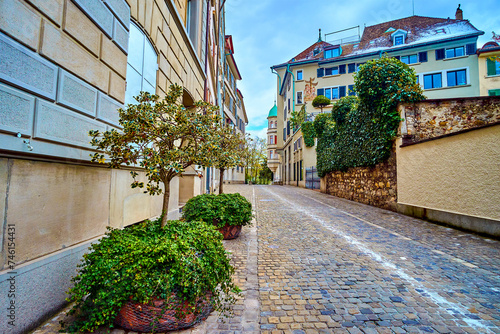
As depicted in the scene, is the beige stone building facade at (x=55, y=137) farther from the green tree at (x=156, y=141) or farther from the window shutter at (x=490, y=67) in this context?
the window shutter at (x=490, y=67)

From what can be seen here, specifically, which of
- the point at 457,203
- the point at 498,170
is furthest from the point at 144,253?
the point at 457,203

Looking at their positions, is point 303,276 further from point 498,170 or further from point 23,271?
point 498,170

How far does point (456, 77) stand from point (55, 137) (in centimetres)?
3430

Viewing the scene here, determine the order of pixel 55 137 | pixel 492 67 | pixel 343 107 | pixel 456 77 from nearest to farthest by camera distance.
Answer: pixel 55 137, pixel 343 107, pixel 492 67, pixel 456 77

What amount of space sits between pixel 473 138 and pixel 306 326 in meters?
6.75

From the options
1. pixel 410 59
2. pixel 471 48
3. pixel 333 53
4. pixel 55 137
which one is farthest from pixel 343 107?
pixel 471 48

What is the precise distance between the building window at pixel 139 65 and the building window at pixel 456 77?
103 ft

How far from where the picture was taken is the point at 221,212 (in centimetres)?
534

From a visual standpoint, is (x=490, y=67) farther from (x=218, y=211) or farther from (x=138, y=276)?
(x=138, y=276)

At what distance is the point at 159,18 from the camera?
231 inches

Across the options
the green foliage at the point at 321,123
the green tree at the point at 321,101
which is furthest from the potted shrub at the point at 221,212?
the green tree at the point at 321,101

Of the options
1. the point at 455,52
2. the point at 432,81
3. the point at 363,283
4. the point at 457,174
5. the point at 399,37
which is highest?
the point at 399,37

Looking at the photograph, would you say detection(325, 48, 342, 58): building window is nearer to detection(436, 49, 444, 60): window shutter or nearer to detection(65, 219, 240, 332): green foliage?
detection(436, 49, 444, 60): window shutter

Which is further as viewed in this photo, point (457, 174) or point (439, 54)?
point (439, 54)
